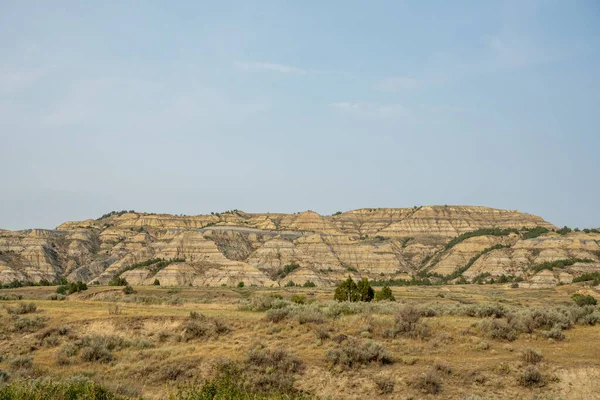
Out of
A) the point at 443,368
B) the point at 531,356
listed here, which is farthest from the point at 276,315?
the point at 531,356

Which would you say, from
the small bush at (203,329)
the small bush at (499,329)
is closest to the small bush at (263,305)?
A: the small bush at (203,329)

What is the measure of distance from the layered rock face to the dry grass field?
3060 inches

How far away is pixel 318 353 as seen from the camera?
22.7 metres

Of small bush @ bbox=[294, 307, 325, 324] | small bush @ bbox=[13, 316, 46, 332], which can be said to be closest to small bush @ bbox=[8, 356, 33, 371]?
small bush @ bbox=[13, 316, 46, 332]

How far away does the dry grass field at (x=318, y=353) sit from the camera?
757 inches

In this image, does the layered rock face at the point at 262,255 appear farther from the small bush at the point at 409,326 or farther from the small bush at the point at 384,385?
the small bush at the point at 384,385

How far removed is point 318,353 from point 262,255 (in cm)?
10602

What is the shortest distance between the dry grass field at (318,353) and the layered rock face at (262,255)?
77718 millimetres

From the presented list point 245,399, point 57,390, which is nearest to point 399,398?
point 245,399

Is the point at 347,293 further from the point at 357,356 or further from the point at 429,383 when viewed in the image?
the point at 429,383

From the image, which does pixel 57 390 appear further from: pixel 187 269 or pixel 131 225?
pixel 131 225

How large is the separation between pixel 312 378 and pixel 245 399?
20.2 feet

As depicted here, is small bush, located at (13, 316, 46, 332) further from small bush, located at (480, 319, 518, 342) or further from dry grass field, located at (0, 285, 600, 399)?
small bush, located at (480, 319, 518, 342)

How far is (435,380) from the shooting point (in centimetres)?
1909
